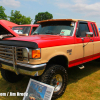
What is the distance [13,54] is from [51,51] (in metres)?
0.90

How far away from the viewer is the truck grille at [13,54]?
2.78m

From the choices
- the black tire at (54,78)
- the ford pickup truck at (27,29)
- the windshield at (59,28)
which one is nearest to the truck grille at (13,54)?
the black tire at (54,78)

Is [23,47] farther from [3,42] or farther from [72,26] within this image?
[72,26]

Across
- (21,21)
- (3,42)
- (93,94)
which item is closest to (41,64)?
(3,42)

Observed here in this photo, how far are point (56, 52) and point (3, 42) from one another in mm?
1424

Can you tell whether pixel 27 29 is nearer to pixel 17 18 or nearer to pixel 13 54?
pixel 13 54

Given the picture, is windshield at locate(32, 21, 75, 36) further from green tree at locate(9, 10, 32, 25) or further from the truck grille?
green tree at locate(9, 10, 32, 25)

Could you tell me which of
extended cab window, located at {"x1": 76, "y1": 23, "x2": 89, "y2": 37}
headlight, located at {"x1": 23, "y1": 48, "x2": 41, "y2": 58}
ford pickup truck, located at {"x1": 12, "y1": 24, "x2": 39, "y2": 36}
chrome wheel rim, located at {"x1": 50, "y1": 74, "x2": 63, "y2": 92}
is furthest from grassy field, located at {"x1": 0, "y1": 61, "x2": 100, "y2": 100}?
ford pickup truck, located at {"x1": 12, "y1": 24, "x2": 39, "y2": 36}

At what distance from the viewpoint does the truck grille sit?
278 cm

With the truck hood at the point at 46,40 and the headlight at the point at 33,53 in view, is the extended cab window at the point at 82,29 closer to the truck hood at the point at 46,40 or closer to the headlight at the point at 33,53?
the truck hood at the point at 46,40

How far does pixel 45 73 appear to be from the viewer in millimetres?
2941

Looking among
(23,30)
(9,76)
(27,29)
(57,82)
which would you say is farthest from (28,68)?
(23,30)

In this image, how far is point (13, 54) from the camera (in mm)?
2807

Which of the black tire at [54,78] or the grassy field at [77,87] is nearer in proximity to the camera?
the black tire at [54,78]
